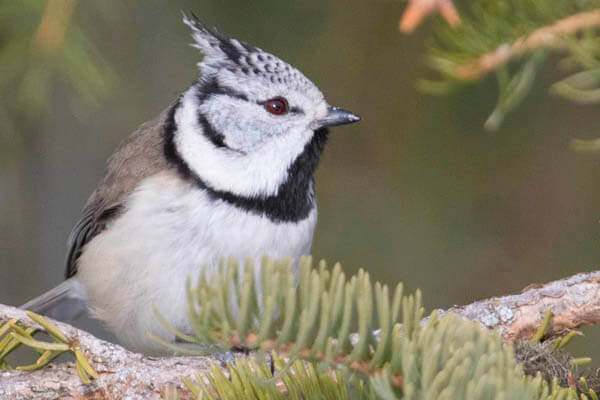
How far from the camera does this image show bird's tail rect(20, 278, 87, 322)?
8.84ft

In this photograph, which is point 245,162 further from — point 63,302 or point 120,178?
point 63,302

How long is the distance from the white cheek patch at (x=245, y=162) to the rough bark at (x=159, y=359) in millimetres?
805

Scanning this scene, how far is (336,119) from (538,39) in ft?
2.61

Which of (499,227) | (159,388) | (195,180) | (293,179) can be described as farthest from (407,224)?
(159,388)

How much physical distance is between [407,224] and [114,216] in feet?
3.47

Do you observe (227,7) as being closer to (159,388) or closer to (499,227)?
(499,227)

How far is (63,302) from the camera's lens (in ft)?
9.17

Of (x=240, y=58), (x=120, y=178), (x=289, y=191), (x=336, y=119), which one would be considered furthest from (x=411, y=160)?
(x=120, y=178)

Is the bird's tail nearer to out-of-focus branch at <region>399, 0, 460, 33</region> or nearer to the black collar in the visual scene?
the black collar

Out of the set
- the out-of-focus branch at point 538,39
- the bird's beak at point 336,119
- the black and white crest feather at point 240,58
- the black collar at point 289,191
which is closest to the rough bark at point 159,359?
the out-of-focus branch at point 538,39

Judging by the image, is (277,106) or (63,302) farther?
(63,302)

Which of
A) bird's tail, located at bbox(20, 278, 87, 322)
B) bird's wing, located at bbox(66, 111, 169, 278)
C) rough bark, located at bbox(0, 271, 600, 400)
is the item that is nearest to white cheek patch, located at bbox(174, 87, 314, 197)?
bird's wing, located at bbox(66, 111, 169, 278)

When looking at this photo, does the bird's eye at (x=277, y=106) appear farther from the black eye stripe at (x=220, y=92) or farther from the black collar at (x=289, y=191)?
the black collar at (x=289, y=191)

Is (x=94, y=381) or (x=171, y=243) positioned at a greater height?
(x=171, y=243)
